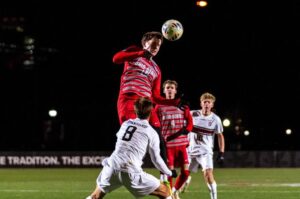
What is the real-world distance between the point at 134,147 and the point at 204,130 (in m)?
5.63

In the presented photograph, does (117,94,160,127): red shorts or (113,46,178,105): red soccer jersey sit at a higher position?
(113,46,178,105): red soccer jersey

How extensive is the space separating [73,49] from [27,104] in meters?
6.60

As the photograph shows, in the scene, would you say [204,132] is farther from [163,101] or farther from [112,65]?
[112,65]

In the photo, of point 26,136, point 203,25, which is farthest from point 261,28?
point 26,136

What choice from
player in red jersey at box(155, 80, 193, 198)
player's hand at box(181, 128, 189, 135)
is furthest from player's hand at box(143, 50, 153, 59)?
player's hand at box(181, 128, 189, 135)

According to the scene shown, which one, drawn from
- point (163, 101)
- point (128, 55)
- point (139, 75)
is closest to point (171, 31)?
point (139, 75)

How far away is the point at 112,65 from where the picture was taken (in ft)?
175

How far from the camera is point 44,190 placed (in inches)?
714

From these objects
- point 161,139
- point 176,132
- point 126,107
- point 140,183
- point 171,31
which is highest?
point 171,31

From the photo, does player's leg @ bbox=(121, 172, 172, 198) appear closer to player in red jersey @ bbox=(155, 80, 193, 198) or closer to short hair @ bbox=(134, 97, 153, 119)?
short hair @ bbox=(134, 97, 153, 119)

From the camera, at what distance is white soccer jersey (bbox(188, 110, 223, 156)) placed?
14.7m

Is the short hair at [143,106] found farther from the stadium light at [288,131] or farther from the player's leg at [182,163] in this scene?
the stadium light at [288,131]

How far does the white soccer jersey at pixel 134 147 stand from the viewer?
9273mm

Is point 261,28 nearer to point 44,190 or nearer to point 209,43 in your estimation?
point 209,43
